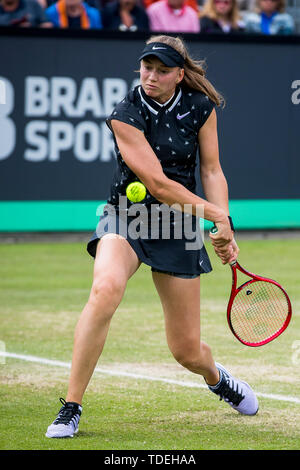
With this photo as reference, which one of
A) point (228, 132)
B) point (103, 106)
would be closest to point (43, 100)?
point (103, 106)

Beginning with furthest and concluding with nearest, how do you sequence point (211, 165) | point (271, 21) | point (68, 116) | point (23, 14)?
1. point (271, 21)
2. point (23, 14)
3. point (68, 116)
4. point (211, 165)

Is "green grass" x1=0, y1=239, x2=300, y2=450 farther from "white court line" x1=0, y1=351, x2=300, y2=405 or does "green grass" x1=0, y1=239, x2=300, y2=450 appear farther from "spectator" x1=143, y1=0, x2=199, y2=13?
"spectator" x1=143, y1=0, x2=199, y2=13

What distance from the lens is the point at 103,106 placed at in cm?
1234

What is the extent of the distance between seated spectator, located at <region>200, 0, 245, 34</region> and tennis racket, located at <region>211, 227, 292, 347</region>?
27.5 ft

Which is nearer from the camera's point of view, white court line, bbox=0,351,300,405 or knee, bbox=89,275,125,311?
knee, bbox=89,275,125,311

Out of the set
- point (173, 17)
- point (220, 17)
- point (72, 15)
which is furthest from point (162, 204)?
point (220, 17)

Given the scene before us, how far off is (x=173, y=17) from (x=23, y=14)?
203 cm

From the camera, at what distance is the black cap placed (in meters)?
4.79

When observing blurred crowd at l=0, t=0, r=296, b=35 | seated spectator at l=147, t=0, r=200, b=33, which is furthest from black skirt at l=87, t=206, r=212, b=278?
seated spectator at l=147, t=0, r=200, b=33

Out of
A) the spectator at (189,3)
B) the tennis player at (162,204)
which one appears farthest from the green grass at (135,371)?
the spectator at (189,3)

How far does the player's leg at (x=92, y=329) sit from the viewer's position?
4746 mm

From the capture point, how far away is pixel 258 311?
5.18 meters

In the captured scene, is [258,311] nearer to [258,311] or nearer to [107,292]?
[258,311]

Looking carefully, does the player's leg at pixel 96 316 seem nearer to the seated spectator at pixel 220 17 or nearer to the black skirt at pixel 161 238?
the black skirt at pixel 161 238
